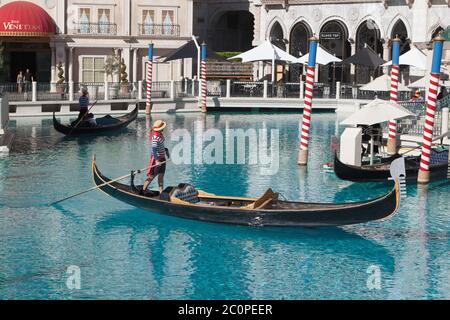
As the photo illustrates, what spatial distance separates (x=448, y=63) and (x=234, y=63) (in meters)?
14.4

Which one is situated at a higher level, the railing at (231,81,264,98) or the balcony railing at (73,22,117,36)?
the balcony railing at (73,22,117,36)

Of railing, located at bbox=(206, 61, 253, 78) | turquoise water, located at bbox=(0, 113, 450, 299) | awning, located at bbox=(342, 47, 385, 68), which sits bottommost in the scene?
turquoise water, located at bbox=(0, 113, 450, 299)

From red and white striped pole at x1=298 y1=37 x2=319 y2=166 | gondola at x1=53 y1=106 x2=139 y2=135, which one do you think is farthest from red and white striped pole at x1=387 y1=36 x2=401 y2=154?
gondola at x1=53 y1=106 x2=139 y2=135

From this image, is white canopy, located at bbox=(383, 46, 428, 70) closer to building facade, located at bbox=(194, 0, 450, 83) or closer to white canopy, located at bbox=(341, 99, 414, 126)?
building facade, located at bbox=(194, 0, 450, 83)

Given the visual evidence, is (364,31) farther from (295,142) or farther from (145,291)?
(145,291)

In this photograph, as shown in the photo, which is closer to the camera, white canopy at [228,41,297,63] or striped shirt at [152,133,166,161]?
striped shirt at [152,133,166,161]

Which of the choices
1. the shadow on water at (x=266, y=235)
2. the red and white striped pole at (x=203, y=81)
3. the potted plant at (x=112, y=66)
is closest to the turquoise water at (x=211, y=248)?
the shadow on water at (x=266, y=235)

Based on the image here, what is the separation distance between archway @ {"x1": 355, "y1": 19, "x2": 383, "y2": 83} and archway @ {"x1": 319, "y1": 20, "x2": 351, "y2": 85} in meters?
0.89

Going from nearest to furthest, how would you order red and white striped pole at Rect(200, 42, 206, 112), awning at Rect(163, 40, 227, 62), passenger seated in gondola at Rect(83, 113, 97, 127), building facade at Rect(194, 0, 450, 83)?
passenger seated in gondola at Rect(83, 113, 97, 127), red and white striped pole at Rect(200, 42, 206, 112), awning at Rect(163, 40, 227, 62), building facade at Rect(194, 0, 450, 83)

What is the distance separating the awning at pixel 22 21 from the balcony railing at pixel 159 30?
5296mm

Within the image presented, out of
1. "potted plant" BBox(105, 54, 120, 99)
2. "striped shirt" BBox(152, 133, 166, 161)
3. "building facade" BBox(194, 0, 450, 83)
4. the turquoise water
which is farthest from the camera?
"potted plant" BBox(105, 54, 120, 99)

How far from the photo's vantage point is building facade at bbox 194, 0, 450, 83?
44.6 metres
